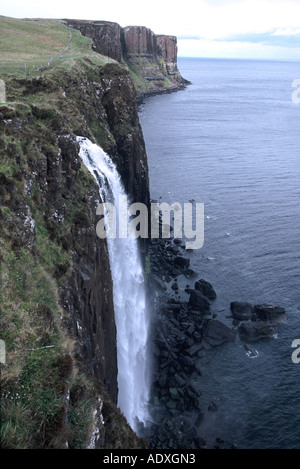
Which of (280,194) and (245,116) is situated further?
(245,116)

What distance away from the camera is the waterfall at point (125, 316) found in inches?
1117

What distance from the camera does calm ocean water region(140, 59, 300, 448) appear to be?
2942 cm

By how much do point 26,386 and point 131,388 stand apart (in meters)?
19.7

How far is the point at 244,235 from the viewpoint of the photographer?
5369 cm

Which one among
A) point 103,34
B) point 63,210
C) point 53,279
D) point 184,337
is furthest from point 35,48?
point 103,34

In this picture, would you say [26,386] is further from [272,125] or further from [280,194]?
[272,125]

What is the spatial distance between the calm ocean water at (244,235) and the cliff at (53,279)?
1144 cm

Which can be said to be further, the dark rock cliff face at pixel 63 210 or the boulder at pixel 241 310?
the boulder at pixel 241 310

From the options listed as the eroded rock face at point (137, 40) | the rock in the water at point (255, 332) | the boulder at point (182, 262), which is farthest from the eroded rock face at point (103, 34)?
the rock in the water at point (255, 332)

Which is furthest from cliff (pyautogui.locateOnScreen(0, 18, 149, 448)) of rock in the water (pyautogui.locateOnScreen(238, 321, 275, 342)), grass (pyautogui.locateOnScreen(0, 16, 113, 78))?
rock in the water (pyautogui.locateOnScreen(238, 321, 275, 342))

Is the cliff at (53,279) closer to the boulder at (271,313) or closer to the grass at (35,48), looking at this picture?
the grass at (35,48)

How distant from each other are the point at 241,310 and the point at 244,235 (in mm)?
16558
